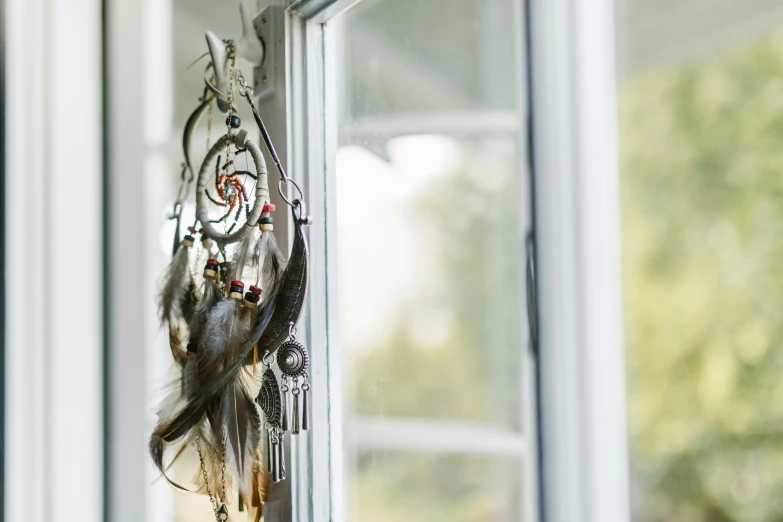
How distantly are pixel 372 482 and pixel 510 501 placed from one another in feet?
0.82

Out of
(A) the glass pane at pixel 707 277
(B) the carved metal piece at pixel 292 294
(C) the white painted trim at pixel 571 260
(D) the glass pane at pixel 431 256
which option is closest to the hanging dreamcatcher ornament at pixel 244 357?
(B) the carved metal piece at pixel 292 294

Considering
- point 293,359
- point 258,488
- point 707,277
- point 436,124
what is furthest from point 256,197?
point 707,277

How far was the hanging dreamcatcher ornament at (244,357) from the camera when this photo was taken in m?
0.54

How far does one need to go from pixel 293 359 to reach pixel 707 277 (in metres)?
1.61

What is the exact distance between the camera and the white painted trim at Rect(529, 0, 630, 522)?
26.8 inches

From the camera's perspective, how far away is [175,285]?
683mm

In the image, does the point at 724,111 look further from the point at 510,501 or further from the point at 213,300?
the point at 213,300

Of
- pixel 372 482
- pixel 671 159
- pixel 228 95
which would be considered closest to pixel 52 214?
pixel 228 95

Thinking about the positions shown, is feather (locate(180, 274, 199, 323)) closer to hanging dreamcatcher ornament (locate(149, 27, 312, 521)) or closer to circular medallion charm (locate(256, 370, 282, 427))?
hanging dreamcatcher ornament (locate(149, 27, 312, 521))

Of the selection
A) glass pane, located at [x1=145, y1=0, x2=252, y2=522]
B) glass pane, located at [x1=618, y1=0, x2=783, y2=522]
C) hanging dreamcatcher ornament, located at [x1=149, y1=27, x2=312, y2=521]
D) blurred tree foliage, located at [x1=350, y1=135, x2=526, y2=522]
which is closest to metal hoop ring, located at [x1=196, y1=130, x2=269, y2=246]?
hanging dreamcatcher ornament, located at [x1=149, y1=27, x2=312, y2=521]

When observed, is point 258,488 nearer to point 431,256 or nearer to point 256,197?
point 256,197

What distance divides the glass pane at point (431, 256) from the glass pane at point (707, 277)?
73cm

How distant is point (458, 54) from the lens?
3.55 feet

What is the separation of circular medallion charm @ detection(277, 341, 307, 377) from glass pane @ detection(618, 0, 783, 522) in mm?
1392
